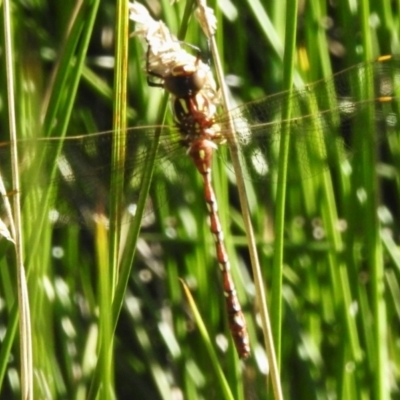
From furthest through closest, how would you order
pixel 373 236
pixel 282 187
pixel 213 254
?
pixel 213 254 → pixel 373 236 → pixel 282 187

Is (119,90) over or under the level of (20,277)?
over

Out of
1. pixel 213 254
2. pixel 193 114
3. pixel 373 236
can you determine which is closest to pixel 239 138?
pixel 193 114

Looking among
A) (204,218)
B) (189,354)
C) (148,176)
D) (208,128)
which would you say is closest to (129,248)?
(148,176)

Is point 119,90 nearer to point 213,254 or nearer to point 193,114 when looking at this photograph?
point 193,114

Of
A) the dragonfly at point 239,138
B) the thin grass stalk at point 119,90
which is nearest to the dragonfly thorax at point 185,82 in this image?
the dragonfly at point 239,138

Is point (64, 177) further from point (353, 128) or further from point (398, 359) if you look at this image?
point (398, 359)

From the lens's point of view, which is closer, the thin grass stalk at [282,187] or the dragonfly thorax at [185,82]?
the thin grass stalk at [282,187]

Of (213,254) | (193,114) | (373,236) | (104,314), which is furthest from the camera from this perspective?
(213,254)

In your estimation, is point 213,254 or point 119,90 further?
point 213,254

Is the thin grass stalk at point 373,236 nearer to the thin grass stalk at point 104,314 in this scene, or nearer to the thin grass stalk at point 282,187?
the thin grass stalk at point 282,187
